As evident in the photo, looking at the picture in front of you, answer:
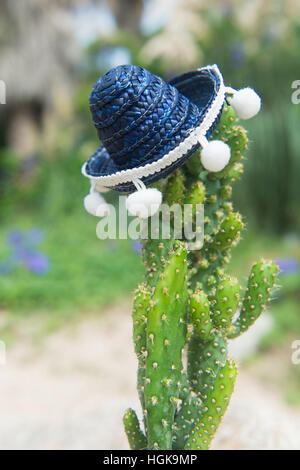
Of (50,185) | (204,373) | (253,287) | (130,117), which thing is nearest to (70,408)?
(204,373)

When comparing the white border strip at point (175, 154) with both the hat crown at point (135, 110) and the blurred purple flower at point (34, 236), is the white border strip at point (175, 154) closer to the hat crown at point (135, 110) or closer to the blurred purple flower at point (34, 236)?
the hat crown at point (135, 110)

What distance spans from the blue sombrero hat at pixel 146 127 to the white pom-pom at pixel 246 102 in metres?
0.08

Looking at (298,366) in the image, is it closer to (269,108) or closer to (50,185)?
(269,108)

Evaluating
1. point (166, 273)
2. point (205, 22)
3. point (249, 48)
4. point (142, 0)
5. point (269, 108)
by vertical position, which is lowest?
point (166, 273)

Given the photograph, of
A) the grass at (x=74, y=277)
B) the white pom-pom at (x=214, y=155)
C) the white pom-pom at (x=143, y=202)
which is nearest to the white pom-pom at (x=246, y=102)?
the white pom-pom at (x=214, y=155)

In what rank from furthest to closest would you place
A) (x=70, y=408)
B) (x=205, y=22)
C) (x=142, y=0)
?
(x=142, y=0) → (x=205, y=22) → (x=70, y=408)

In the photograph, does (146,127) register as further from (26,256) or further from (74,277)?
(26,256)

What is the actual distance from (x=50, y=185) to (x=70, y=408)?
437 cm

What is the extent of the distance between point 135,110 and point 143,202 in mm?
217

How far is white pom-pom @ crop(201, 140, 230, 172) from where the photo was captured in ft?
3.54

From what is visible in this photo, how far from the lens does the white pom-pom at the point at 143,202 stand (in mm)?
1036

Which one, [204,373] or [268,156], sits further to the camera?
[268,156]

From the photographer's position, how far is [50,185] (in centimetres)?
646

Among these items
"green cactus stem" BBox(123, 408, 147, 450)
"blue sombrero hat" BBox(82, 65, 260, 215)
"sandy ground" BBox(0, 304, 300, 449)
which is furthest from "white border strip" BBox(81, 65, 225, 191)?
"sandy ground" BBox(0, 304, 300, 449)
